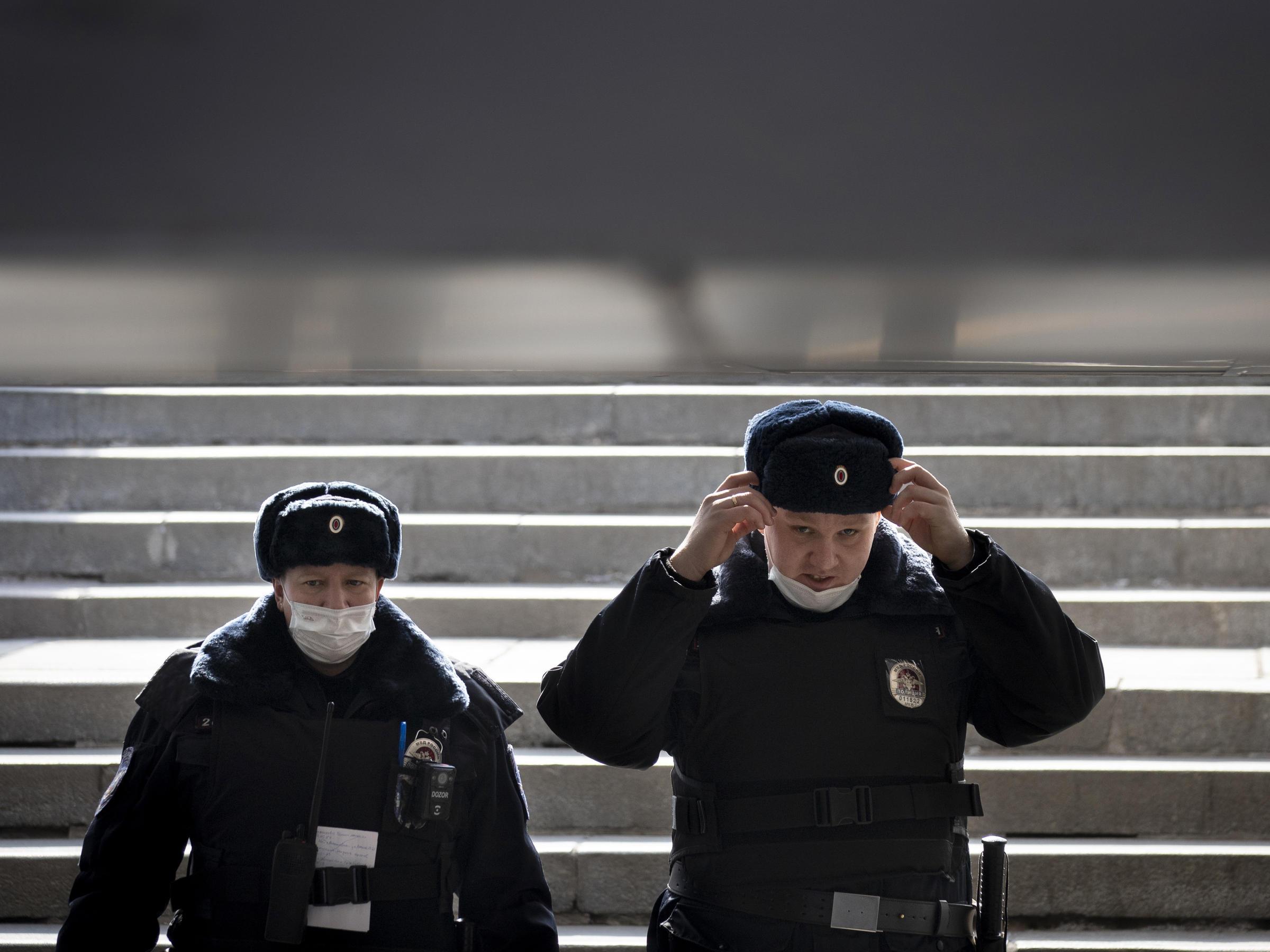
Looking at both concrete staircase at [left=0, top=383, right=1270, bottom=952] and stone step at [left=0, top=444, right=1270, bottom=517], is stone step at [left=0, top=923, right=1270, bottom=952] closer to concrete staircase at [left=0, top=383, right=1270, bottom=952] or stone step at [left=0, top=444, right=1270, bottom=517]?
concrete staircase at [left=0, top=383, right=1270, bottom=952]

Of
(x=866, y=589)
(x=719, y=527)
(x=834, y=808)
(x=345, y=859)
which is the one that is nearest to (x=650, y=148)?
(x=719, y=527)

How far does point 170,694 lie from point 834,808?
132cm

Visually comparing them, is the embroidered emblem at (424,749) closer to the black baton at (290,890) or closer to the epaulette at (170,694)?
the black baton at (290,890)

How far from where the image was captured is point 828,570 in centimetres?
231

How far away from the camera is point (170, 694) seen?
7.93 ft

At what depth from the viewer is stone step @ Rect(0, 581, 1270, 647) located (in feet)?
16.3

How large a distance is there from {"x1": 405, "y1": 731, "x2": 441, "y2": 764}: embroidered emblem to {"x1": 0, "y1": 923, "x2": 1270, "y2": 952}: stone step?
5.10 ft

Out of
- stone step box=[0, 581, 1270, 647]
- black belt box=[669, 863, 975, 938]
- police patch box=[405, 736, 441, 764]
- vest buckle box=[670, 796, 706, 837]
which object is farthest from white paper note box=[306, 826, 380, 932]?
stone step box=[0, 581, 1270, 647]

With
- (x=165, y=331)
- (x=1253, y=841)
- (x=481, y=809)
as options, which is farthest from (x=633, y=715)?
(x=1253, y=841)

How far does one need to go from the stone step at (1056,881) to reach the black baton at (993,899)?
165cm

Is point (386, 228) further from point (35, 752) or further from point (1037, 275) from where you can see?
point (35, 752)

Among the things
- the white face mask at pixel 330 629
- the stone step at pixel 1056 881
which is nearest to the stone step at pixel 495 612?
the stone step at pixel 1056 881

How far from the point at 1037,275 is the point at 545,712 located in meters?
2.05

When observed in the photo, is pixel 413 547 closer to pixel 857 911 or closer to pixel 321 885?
pixel 321 885
